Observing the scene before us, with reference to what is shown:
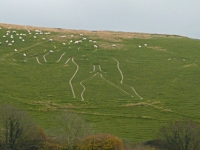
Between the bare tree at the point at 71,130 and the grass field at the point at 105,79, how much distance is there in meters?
3.86

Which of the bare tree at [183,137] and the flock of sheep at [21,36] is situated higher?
the flock of sheep at [21,36]

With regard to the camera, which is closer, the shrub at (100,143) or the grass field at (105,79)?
the shrub at (100,143)

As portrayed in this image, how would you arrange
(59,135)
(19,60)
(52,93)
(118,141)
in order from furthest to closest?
1. (19,60)
2. (52,93)
3. (59,135)
4. (118,141)

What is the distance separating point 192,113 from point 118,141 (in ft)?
73.2

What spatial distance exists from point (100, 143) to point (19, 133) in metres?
8.75

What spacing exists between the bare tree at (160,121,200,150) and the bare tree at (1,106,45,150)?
1343 centimetres

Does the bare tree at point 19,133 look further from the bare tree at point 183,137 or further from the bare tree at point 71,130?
the bare tree at point 183,137

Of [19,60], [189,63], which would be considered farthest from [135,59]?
[19,60]

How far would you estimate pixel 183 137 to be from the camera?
42.0 metres

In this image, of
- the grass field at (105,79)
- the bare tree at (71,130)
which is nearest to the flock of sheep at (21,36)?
the grass field at (105,79)

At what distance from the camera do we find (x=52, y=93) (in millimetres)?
65125

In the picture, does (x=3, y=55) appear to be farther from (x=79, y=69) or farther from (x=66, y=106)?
(x=66, y=106)

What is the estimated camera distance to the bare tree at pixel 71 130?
42.6 meters

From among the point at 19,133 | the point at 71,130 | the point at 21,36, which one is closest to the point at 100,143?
the point at 71,130
